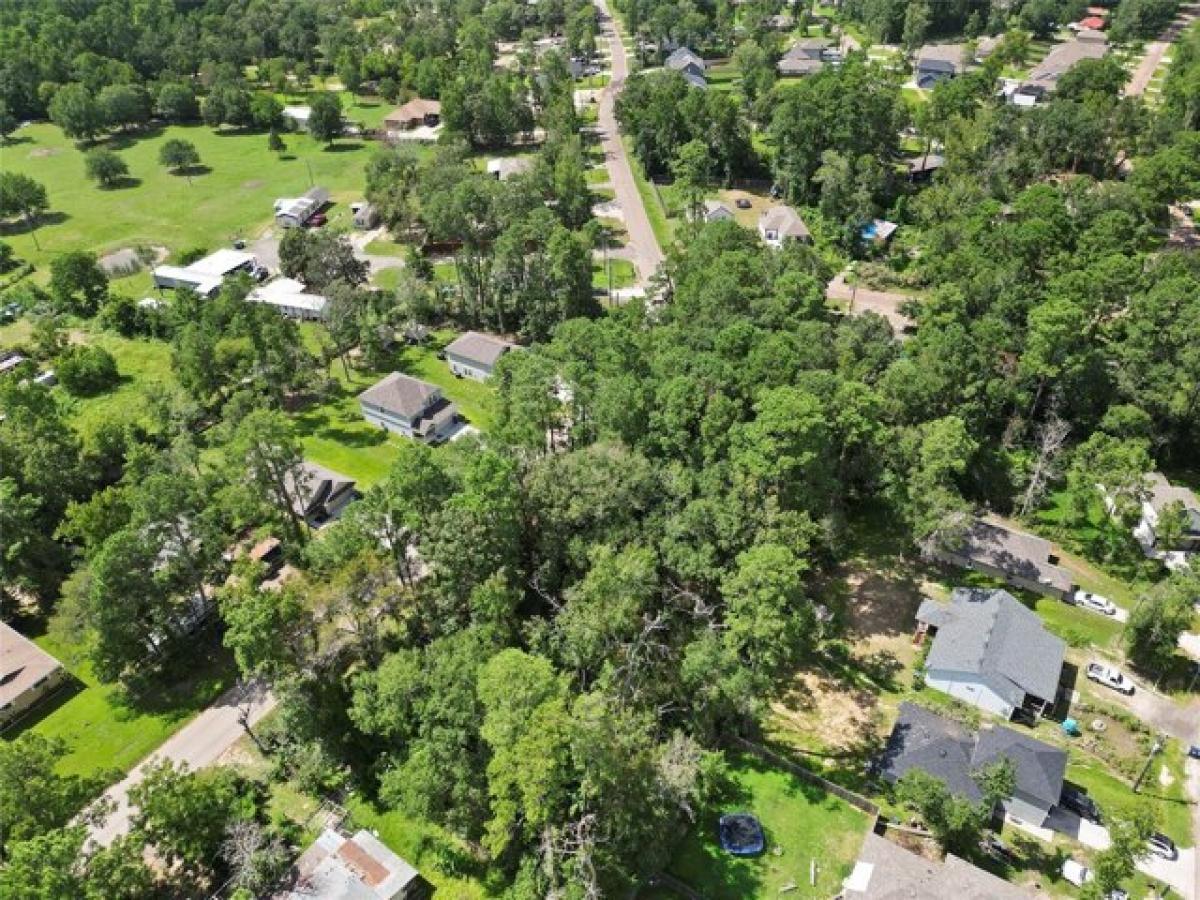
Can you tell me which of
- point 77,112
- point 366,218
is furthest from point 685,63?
point 77,112

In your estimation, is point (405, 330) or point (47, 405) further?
point (405, 330)

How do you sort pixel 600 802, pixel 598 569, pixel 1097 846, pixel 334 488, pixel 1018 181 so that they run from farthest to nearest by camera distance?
pixel 1018 181 → pixel 334 488 → pixel 598 569 → pixel 1097 846 → pixel 600 802

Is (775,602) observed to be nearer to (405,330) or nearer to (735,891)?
(735,891)

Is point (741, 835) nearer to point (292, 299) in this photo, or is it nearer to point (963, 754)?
point (963, 754)

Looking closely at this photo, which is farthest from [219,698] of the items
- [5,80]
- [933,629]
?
[5,80]

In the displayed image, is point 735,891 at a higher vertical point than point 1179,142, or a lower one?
lower

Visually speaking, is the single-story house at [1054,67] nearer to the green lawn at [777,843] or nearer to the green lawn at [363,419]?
the green lawn at [363,419]

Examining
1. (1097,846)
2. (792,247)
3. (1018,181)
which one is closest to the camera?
(1097,846)

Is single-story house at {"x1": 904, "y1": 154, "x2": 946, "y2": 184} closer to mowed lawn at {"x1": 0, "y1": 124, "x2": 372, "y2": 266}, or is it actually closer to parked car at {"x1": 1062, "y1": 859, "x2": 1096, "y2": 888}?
mowed lawn at {"x1": 0, "y1": 124, "x2": 372, "y2": 266}
